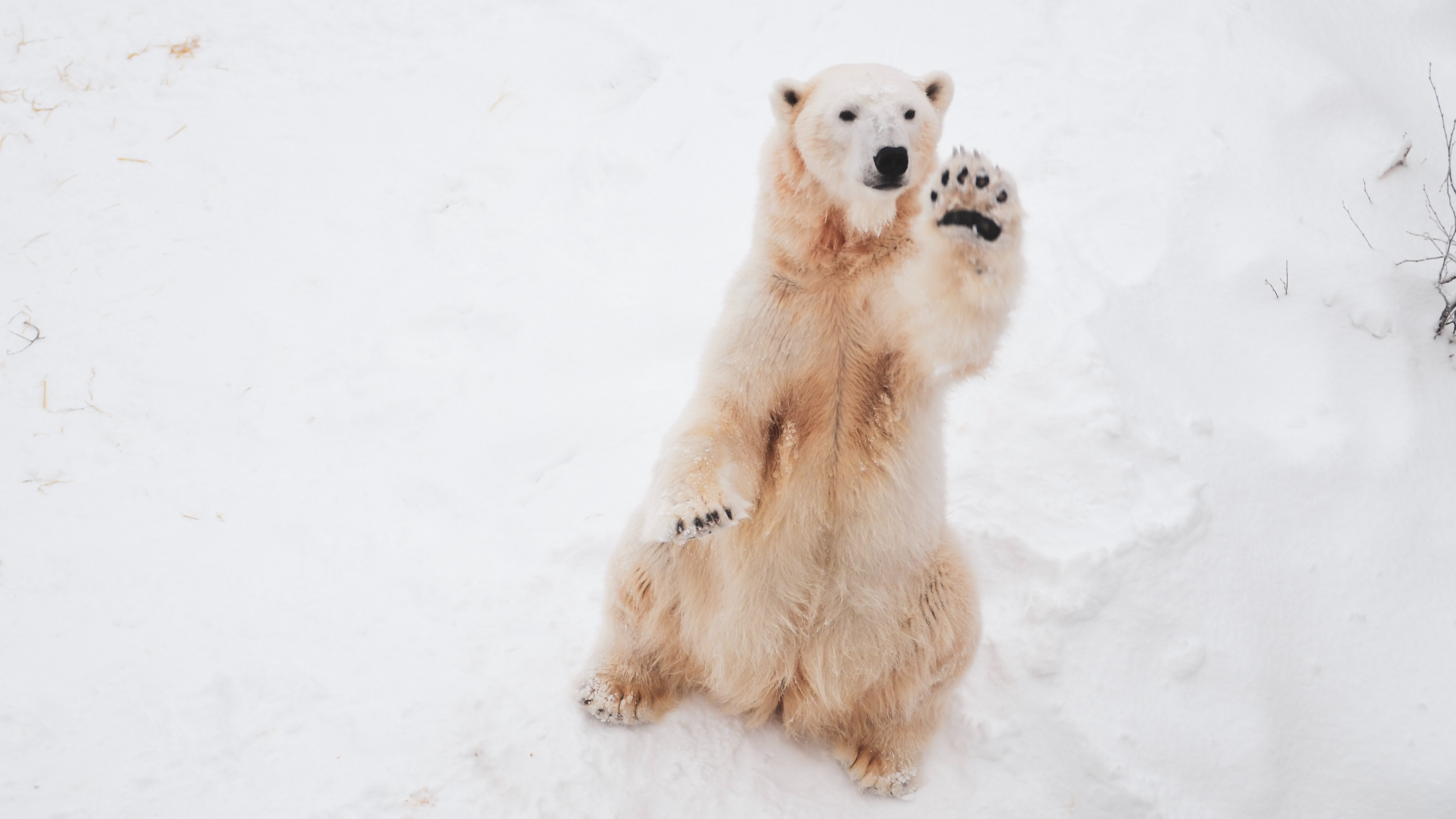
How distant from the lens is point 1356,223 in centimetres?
412

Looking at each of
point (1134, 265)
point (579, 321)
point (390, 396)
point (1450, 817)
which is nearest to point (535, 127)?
point (579, 321)

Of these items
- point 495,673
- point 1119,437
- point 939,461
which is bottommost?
point 495,673

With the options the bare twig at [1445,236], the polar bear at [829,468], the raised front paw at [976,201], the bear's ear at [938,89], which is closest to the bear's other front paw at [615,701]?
the polar bear at [829,468]

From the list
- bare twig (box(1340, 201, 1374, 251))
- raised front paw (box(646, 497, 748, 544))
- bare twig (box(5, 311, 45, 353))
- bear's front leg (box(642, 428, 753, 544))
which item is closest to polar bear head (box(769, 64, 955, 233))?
bear's front leg (box(642, 428, 753, 544))

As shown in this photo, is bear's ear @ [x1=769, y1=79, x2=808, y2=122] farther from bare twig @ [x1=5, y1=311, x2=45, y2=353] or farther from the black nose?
bare twig @ [x1=5, y1=311, x2=45, y2=353]

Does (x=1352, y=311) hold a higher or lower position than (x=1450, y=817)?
higher

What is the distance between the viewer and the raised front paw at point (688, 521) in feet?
7.67

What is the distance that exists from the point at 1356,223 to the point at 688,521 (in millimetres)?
3746

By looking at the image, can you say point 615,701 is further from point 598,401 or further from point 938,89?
point 938,89

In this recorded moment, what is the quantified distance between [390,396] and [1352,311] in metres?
4.44

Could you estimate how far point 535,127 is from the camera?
5.54 m

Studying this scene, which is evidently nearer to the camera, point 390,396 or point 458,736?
point 458,736

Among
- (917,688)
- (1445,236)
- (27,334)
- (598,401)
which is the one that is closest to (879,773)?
(917,688)

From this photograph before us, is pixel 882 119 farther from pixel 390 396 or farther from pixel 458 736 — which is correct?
pixel 390 396
